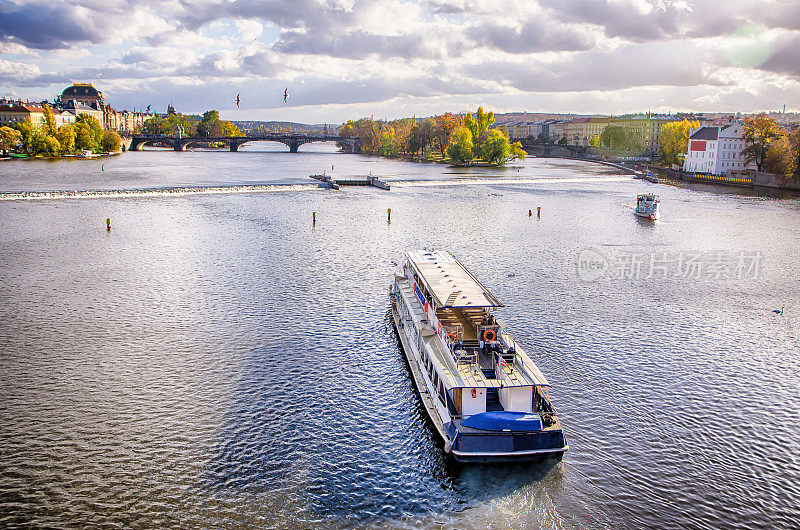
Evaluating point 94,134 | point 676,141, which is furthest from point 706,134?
point 94,134

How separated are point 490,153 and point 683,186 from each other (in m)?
53.0

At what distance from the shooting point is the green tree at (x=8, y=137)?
6230 inches

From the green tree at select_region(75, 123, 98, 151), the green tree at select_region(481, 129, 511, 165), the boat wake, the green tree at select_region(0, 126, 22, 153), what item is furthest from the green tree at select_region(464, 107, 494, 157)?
the green tree at select_region(0, 126, 22, 153)

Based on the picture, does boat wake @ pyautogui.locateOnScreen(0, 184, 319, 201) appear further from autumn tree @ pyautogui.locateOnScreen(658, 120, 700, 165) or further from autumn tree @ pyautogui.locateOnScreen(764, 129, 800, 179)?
autumn tree @ pyautogui.locateOnScreen(658, 120, 700, 165)

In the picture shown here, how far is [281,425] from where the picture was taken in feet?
81.7

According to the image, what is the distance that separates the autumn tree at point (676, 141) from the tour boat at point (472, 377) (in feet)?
469

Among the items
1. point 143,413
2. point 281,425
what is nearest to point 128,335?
point 143,413

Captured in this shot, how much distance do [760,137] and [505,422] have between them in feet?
423

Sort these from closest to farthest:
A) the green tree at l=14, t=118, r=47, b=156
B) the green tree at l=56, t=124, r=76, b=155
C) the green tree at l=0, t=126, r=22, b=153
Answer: the green tree at l=0, t=126, r=22, b=153
the green tree at l=14, t=118, r=47, b=156
the green tree at l=56, t=124, r=76, b=155

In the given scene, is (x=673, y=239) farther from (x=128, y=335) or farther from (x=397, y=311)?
(x=128, y=335)

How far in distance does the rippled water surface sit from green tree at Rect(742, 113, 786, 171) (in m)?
74.0

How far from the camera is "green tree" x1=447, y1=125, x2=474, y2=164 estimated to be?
16388cm

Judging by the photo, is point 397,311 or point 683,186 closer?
point 397,311

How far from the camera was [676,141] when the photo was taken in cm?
16100
